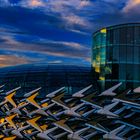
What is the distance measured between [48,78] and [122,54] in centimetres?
1080

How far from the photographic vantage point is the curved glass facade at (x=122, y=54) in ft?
167

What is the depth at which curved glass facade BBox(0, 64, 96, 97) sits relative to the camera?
53562 millimetres

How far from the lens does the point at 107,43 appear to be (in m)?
52.1

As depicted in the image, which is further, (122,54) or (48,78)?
(48,78)

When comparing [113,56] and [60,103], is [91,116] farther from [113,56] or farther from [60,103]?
[113,56]

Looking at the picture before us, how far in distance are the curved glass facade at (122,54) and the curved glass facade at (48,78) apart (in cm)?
426

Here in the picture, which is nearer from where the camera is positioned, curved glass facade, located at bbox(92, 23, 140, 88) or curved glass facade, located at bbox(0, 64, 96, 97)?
curved glass facade, located at bbox(92, 23, 140, 88)

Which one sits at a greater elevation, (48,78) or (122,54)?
(122,54)

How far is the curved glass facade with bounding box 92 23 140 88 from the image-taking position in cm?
5094

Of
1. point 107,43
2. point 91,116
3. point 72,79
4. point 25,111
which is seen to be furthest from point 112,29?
point 91,116

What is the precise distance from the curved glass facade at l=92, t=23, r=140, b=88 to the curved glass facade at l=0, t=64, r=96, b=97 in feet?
14.0

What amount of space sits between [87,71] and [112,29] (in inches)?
360

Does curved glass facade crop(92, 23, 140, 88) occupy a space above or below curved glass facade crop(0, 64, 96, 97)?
above

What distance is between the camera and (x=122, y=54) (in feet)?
168
